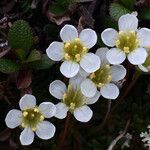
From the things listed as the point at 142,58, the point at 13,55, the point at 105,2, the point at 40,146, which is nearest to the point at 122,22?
the point at 142,58

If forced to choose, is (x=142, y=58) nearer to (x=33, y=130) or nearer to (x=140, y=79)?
(x=140, y=79)

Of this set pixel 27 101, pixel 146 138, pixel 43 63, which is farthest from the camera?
pixel 146 138

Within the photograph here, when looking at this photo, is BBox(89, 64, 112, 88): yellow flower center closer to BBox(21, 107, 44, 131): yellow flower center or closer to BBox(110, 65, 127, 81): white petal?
BBox(110, 65, 127, 81): white petal

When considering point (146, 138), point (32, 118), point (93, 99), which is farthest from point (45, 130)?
point (146, 138)

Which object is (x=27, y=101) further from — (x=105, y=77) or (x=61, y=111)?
(x=105, y=77)

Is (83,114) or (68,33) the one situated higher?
(68,33)

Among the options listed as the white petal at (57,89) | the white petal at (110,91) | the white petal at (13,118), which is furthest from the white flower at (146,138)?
the white petal at (13,118)
